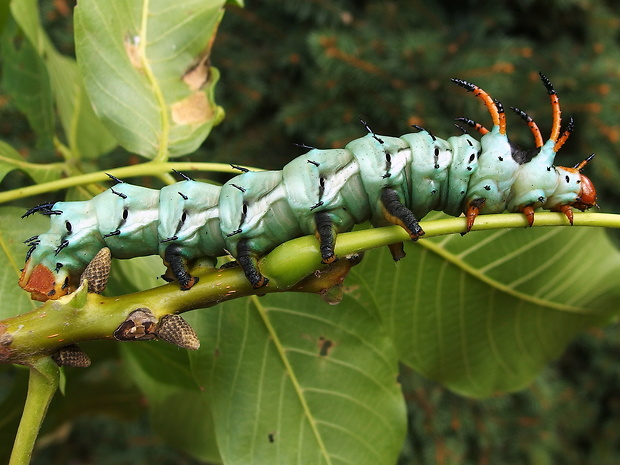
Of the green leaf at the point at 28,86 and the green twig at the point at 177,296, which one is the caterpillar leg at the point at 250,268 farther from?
the green leaf at the point at 28,86

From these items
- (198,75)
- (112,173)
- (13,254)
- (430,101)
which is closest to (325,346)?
(112,173)

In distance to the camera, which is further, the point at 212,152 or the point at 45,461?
the point at 45,461

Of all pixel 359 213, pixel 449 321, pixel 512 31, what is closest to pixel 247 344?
pixel 359 213

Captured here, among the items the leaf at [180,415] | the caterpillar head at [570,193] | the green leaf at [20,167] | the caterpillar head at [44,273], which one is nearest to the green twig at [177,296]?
the caterpillar head at [570,193]

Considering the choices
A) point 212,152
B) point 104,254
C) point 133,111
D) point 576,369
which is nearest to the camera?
point 104,254

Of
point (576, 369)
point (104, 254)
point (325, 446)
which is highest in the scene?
point (104, 254)

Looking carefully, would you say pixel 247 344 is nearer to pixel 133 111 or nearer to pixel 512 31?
pixel 133 111

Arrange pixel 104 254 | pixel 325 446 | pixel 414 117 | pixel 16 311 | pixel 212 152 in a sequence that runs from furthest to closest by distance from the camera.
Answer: pixel 212 152, pixel 414 117, pixel 325 446, pixel 16 311, pixel 104 254

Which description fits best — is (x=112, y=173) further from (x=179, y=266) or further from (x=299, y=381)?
(x=299, y=381)
